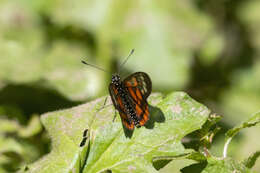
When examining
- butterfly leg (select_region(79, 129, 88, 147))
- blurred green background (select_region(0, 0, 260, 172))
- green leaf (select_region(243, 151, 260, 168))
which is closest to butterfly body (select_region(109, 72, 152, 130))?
butterfly leg (select_region(79, 129, 88, 147))

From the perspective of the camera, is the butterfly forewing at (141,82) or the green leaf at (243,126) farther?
the butterfly forewing at (141,82)

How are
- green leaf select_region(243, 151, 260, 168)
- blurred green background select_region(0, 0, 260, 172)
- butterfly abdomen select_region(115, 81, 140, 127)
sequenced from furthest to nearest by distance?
blurred green background select_region(0, 0, 260, 172) → butterfly abdomen select_region(115, 81, 140, 127) → green leaf select_region(243, 151, 260, 168)

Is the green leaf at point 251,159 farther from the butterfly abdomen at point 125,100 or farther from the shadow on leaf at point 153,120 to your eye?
the butterfly abdomen at point 125,100

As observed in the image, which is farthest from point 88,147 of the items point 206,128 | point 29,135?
point 29,135

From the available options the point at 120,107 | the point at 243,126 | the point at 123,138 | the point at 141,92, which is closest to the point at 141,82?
the point at 141,92

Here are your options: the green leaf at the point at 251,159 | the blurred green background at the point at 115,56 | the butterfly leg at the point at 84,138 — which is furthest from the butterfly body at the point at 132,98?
the blurred green background at the point at 115,56

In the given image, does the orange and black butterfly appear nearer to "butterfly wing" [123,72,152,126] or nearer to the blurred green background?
"butterfly wing" [123,72,152,126]

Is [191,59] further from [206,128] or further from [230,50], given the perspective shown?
[206,128]
